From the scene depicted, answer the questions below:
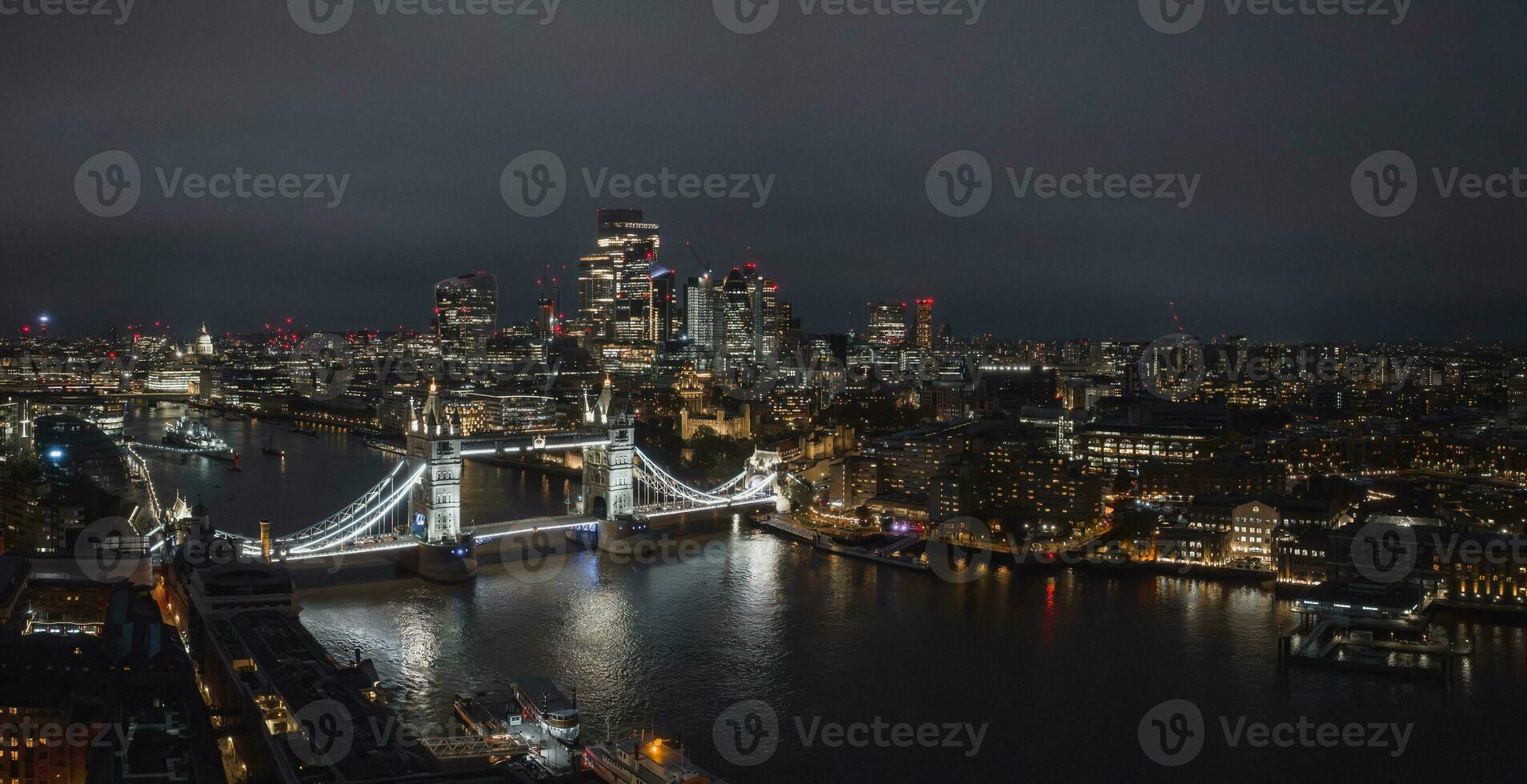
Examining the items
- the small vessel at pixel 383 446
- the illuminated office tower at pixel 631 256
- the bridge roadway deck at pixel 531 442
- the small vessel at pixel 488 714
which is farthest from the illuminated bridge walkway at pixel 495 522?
the illuminated office tower at pixel 631 256

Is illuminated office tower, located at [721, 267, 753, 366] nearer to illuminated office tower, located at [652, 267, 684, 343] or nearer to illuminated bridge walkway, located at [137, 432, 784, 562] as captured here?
illuminated office tower, located at [652, 267, 684, 343]

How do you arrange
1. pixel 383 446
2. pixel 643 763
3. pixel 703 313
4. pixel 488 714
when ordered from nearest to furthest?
pixel 643 763 → pixel 488 714 → pixel 383 446 → pixel 703 313

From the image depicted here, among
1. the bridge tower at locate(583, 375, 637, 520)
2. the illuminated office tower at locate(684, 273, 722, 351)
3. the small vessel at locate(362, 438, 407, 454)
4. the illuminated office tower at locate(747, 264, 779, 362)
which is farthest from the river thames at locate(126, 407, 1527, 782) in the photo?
the illuminated office tower at locate(684, 273, 722, 351)

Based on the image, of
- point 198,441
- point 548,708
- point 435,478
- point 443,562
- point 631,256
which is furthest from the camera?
point 631,256

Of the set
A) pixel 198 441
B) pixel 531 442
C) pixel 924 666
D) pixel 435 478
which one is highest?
pixel 531 442

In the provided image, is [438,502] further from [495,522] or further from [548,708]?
[548,708]

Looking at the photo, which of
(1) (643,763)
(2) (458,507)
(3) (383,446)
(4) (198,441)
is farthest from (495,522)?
(4) (198,441)

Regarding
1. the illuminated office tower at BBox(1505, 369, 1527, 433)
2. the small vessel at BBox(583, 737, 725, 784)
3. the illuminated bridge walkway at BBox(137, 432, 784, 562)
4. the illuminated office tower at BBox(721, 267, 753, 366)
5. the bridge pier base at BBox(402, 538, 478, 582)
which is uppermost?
the illuminated office tower at BBox(721, 267, 753, 366)
